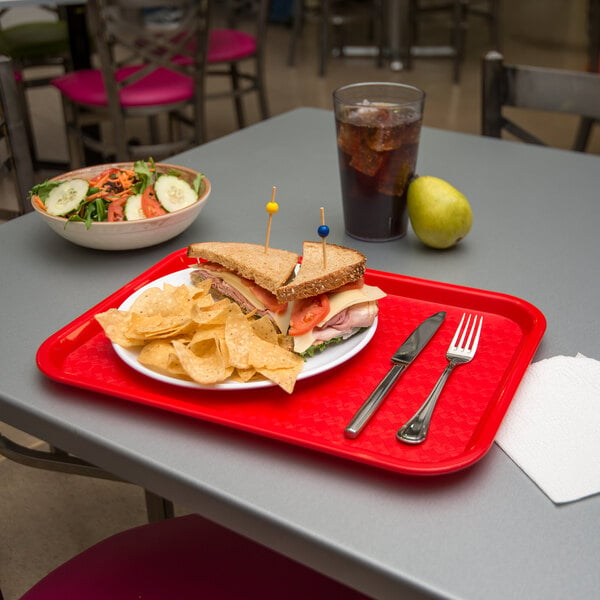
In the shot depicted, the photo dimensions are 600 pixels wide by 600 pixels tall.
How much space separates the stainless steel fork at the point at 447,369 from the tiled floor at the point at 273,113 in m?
1.13

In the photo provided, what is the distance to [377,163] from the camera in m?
1.07

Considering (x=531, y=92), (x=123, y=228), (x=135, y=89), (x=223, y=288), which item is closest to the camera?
(x=223, y=288)

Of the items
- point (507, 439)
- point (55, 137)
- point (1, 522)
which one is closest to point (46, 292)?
point (507, 439)

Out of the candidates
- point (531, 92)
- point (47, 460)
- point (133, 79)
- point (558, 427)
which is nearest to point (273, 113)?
point (133, 79)

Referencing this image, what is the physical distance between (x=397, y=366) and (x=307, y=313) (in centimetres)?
11

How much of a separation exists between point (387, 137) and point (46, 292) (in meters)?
0.52

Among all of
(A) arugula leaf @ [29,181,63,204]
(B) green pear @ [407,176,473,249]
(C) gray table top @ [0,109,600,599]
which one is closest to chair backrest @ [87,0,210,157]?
(C) gray table top @ [0,109,600,599]

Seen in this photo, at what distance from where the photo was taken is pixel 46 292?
97 cm

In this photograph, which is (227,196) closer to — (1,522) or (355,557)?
(355,557)

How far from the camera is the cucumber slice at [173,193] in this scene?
1085 mm

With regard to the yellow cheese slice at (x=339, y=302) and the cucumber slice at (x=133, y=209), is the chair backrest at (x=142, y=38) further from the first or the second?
the yellow cheese slice at (x=339, y=302)

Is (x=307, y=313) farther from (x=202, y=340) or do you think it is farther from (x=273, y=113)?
(x=273, y=113)

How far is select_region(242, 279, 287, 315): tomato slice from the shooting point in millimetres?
822

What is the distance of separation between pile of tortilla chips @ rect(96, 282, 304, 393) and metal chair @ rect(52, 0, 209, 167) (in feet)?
6.48
